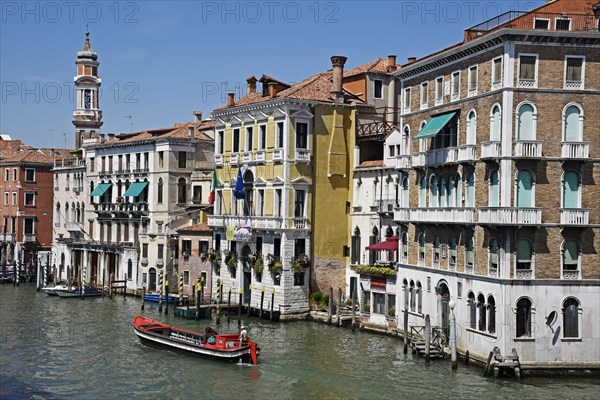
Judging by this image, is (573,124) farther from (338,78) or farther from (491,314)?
(338,78)

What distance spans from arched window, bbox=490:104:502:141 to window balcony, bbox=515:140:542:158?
0.79 metres

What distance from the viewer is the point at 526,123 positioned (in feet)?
91.9

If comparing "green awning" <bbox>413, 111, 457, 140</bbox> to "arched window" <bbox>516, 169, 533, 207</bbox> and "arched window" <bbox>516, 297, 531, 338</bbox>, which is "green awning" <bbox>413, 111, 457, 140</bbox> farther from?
"arched window" <bbox>516, 297, 531, 338</bbox>

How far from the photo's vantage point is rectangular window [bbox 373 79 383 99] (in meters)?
43.9

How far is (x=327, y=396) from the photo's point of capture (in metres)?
26.5

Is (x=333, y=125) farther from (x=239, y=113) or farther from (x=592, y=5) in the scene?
(x=592, y=5)

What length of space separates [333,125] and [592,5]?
1552cm

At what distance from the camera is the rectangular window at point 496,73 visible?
28.3m

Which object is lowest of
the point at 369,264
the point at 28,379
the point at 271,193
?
the point at 28,379

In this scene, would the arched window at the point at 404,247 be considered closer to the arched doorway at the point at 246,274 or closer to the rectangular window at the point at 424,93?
the rectangular window at the point at 424,93

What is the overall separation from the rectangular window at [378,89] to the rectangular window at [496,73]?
15384 mm

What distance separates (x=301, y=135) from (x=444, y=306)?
12.9 m

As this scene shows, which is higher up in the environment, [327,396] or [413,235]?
[413,235]

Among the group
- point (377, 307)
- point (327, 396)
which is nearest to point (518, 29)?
point (327, 396)
